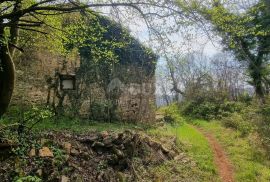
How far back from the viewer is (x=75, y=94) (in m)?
11.8

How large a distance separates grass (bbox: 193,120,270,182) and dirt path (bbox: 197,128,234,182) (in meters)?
0.17

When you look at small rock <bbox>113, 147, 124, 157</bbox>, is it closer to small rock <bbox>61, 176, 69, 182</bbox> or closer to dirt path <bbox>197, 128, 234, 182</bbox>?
small rock <bbox>61, 176, 69, 182</bbox>

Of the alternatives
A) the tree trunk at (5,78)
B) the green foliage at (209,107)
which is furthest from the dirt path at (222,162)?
the green foliage at (209,107)

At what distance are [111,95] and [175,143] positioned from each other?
11.0 ft

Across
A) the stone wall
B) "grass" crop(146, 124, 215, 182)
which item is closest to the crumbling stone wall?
the stone wall

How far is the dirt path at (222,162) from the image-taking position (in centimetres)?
878

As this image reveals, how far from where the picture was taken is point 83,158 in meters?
6.88

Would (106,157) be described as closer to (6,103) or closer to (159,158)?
(159,158)

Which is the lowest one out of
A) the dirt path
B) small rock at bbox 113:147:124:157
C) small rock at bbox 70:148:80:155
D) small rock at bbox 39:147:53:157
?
the dirt path

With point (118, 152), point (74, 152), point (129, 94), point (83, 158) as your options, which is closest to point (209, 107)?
point (129, 94)

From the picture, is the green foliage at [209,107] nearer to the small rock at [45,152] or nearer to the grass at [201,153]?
→ the grass at [201,153]

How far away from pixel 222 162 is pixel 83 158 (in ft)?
17.0

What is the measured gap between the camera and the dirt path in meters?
8.78

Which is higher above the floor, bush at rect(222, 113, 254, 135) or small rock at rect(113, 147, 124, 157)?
bush at rect(222, 113, 254, 135)
